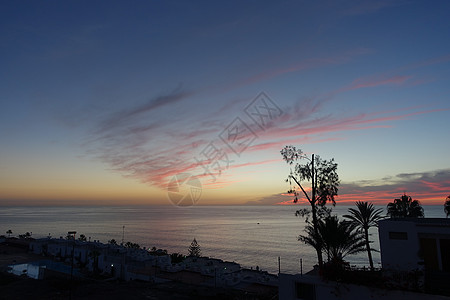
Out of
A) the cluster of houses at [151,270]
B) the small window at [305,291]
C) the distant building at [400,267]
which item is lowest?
the cluster of houses at [151,270]

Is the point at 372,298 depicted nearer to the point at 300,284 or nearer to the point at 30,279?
the point at 300,284

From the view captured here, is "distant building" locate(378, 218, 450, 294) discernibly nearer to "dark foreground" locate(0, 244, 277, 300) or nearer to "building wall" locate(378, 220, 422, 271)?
"building wall" locate(378, 220, 422, 271)

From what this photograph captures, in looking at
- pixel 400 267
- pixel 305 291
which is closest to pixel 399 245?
pixel 400 267

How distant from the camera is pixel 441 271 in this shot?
56.6ft

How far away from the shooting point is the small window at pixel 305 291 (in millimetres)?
16406

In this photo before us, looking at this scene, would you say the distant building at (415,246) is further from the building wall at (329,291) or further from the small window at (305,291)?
the small window at (305,291)

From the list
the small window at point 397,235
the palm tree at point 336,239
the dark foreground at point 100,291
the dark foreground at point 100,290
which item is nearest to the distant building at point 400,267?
the small window at point 397,235

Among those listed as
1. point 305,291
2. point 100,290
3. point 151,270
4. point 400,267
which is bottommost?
point 151,270

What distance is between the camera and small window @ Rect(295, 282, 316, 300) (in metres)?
16.4

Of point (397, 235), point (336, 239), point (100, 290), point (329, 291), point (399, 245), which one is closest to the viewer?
point (329, 291)

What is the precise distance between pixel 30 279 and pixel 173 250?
87.3 meters

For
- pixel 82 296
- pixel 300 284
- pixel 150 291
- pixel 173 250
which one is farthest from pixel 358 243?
pixel 173 250

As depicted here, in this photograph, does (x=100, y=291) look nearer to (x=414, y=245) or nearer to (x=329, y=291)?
(x=329, y=291)

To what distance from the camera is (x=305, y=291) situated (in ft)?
54.7
